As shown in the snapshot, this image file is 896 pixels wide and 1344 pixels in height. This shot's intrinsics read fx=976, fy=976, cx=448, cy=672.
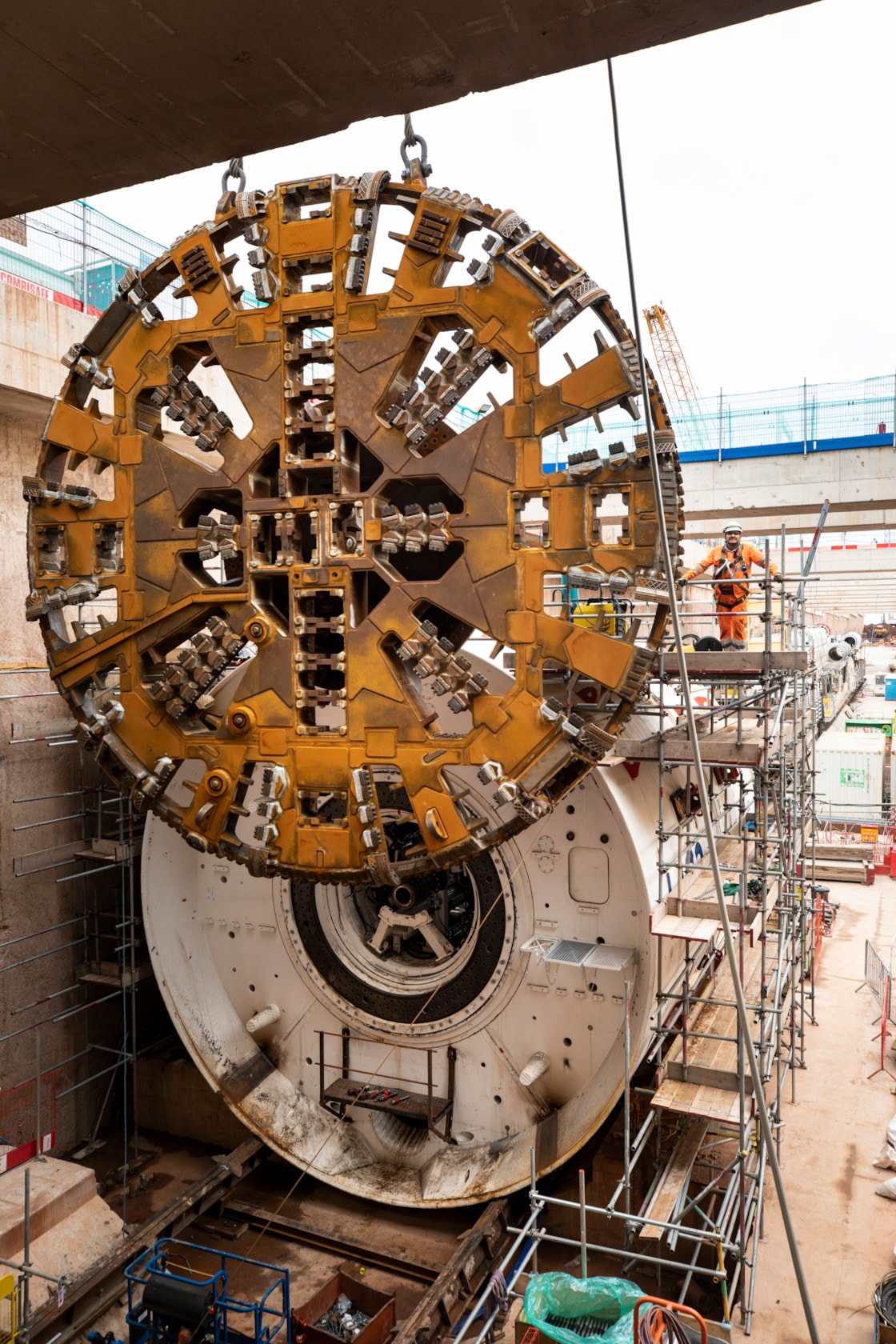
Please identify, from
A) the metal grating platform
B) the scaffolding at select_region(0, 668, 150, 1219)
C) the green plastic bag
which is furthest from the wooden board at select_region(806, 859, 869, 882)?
the green plastic bag

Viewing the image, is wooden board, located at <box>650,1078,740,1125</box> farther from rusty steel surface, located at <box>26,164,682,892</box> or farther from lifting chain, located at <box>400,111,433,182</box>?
lifting chain, located at <box>400,111,433,182</box>

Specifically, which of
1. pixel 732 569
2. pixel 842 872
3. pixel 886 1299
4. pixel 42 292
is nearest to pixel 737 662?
pixel 732 569

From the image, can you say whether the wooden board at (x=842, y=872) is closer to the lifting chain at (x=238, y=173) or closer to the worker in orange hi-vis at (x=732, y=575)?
the worker in orange hi-vis at (x=732, y=575)

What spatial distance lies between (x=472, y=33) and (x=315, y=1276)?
7.96m

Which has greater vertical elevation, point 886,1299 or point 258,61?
point 258,61

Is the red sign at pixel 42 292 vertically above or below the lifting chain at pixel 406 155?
above

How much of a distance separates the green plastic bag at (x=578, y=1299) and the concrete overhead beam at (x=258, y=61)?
605 cm

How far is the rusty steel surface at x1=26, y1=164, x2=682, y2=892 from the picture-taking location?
5.76 meters

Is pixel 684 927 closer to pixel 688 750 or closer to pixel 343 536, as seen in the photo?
pixel 688 750

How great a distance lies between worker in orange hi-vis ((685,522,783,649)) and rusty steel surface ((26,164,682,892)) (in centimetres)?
223

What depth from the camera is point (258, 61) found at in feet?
6.07

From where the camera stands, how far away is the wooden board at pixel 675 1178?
625 cm

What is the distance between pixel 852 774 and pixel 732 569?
16384 mm

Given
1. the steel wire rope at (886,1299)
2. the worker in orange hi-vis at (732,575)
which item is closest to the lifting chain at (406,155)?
the worker in orange hi-vis at (732,575)
